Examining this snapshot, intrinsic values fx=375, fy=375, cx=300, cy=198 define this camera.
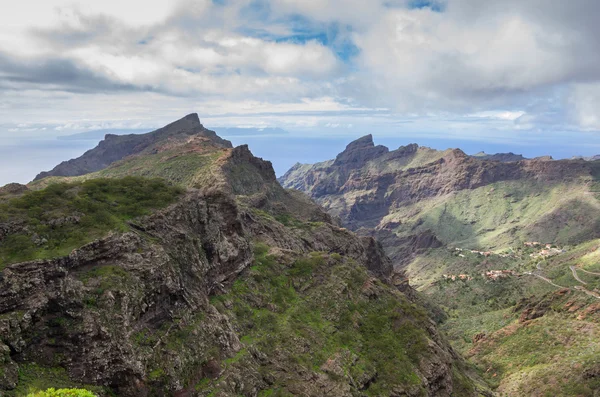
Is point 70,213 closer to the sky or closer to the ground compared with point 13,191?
closer to the ground

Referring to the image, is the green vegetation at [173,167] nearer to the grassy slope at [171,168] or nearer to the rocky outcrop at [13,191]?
the grassy slope at [171,168]

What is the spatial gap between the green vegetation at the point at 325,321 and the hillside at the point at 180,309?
19cm

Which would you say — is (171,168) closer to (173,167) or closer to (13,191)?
(173,167)

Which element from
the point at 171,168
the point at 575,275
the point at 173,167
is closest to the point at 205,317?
the point at 171,168

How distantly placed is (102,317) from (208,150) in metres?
145

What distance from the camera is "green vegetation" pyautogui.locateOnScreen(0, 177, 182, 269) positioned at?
34719 mm

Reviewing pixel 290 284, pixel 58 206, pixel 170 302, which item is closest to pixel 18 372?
pixel 170 302

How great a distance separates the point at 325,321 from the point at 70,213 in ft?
121

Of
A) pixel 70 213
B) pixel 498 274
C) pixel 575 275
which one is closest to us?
pixel 70 213

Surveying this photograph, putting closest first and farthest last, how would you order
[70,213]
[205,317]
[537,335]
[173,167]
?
[70,213]
[205,317]
[537,335]
[173,167]

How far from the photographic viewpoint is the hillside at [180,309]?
98.4ft

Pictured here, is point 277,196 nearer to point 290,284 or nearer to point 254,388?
point 290,284

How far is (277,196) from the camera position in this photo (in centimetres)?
15525

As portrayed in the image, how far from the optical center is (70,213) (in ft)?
133
